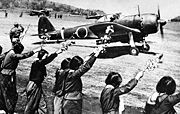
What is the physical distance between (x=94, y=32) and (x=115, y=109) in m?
2.20

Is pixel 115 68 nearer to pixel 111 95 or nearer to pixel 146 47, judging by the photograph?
pixel 146 47

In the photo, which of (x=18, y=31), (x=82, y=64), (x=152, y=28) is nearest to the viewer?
(x=82, y=64)

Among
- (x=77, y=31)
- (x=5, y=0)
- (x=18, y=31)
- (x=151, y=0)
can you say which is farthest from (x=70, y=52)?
(x=5, y=0)

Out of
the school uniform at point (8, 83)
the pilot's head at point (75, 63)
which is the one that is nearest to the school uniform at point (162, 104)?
the pilot's head at point (75, 63)

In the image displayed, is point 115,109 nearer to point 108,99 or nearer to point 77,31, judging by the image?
point 108,99

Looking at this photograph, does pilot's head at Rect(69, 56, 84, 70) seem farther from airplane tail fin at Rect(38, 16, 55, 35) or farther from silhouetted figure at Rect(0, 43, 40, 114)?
airplane tail fin at Rect(38, 16, 55, 35)

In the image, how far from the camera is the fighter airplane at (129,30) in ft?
19.4

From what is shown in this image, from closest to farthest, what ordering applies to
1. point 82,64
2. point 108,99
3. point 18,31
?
point 108,99 < point 82,64 < point 18,31

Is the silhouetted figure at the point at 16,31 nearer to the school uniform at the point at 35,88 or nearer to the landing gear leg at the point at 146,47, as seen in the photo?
the school uniform at the point at 35,88

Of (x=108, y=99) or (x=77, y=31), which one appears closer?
(x=108, y=99)

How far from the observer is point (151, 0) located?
6.05 meters

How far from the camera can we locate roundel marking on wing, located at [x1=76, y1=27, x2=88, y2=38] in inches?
252

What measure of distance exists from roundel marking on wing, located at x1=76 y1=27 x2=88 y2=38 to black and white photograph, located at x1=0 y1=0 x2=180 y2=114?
0.02 meters

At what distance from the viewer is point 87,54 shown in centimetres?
606
